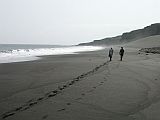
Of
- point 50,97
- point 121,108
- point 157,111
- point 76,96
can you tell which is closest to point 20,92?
point 50,97

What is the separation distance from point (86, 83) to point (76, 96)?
236 centimetres

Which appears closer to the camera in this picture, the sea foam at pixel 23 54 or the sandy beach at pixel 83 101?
the sandy beach at pixel 83 101

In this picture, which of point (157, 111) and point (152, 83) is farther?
point (152, 83)

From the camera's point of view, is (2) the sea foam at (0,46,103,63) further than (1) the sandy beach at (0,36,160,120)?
Yes

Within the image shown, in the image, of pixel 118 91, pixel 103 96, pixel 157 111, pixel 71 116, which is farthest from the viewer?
pixel 118 91

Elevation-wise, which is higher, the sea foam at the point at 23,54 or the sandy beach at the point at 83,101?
the sea foam at the point at 23,54

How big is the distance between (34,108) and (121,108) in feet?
7.82

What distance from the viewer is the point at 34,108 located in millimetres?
6641

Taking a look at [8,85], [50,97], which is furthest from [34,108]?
[8,85]

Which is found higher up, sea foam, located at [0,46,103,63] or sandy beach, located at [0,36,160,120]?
sea foam, located at [0,46,103,63]

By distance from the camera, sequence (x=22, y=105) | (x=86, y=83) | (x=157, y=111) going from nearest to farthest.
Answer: (x=157, y=111) → (x=22, y=105) → (x=86, y=83)

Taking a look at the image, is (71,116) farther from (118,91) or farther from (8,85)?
(8,85)

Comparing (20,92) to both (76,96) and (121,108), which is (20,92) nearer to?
(76,96)

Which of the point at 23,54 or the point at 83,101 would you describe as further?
the point at 23,54
